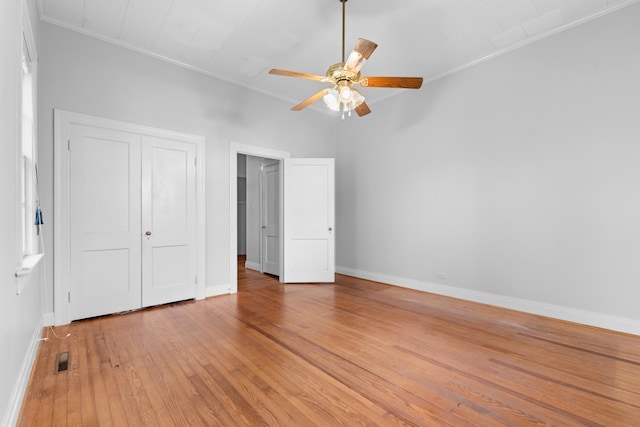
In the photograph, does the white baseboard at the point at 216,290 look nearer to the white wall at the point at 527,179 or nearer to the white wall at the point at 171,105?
the white wall at the point at 171,105

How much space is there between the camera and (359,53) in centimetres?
248

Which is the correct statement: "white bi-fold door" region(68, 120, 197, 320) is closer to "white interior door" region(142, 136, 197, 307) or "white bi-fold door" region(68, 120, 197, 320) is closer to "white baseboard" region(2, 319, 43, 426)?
"white interior door" region(142, 136, 197, 307)

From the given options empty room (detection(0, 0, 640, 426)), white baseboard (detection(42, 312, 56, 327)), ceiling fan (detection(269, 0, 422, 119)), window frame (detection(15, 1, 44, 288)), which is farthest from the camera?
white baseboard (detection(42, 312, 56, 327))

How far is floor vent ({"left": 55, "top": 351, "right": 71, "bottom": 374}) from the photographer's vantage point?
229 centimetres

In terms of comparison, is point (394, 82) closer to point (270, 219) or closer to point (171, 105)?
point (171, 105)

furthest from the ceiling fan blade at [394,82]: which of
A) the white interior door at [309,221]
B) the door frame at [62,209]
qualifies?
the door frame at [62,209]

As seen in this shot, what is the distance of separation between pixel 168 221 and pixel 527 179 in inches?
180

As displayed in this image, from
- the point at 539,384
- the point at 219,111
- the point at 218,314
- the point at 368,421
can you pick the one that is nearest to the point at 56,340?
the point at 218,314

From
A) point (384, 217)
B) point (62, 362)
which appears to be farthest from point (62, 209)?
point (384, 217)

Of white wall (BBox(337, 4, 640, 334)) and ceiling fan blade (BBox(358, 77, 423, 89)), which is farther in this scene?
white wall (BBox(337, 4, 640, 334))

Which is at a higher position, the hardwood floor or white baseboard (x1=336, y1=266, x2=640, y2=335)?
white baseboard (x1=336, y1=266, x2=640, y2=335)

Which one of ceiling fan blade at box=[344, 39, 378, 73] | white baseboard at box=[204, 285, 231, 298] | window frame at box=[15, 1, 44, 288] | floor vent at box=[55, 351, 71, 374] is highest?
ceiling fan blade at box=[344, 39, 378, 73]

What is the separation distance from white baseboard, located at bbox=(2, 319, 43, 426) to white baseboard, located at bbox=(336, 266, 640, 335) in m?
4.41

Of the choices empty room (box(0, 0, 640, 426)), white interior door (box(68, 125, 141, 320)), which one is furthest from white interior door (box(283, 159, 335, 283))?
white interior door (box(68, 125, 141, 320))
